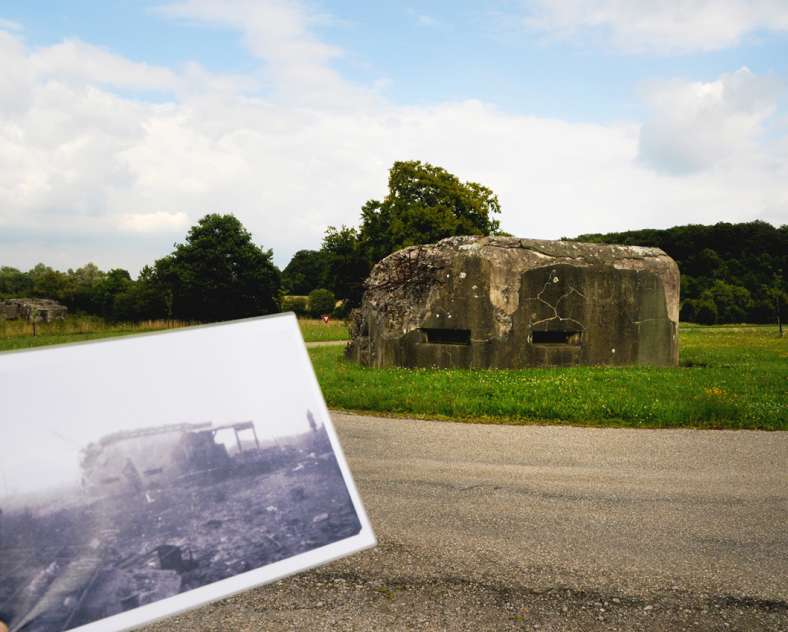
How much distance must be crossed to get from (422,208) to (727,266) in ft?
66.3

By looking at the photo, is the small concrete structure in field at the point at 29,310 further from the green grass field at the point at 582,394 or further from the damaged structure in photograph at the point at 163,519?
the damaged structure in photograph at the point at 163,519

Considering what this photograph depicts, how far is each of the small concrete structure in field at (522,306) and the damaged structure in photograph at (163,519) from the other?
1022 centimetres

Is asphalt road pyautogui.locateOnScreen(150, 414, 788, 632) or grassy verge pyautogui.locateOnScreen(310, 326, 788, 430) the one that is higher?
grassy verge pyautogui.locateOnScreen(310, 326, 788, 430)

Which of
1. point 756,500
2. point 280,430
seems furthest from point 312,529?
point 756,500

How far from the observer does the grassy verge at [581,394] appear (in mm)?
8445

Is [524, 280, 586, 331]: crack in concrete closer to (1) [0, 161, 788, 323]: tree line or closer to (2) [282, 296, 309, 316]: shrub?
(1) [0, 161, 788, 323]: tree line

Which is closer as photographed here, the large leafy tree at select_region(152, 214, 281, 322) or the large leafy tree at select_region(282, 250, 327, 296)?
the large leafy tree at select_region(152, 214, 281, 322)

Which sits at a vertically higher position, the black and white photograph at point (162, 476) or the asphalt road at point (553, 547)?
the black and white photograph at point (162, 476)

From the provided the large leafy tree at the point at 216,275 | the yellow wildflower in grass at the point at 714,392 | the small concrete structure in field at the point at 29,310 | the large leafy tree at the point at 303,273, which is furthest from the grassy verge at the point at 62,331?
the large leafy tree at the point at 303,273

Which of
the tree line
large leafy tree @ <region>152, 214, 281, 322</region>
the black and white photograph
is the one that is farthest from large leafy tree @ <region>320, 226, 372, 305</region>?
the black and white photograph

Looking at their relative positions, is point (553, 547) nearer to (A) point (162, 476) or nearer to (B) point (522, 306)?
(A) point (162, 476)

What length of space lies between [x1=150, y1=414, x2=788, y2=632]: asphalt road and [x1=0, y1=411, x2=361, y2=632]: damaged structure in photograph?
117 centimetres

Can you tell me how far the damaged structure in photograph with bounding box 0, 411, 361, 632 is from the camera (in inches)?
82.7

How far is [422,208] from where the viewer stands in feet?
116
